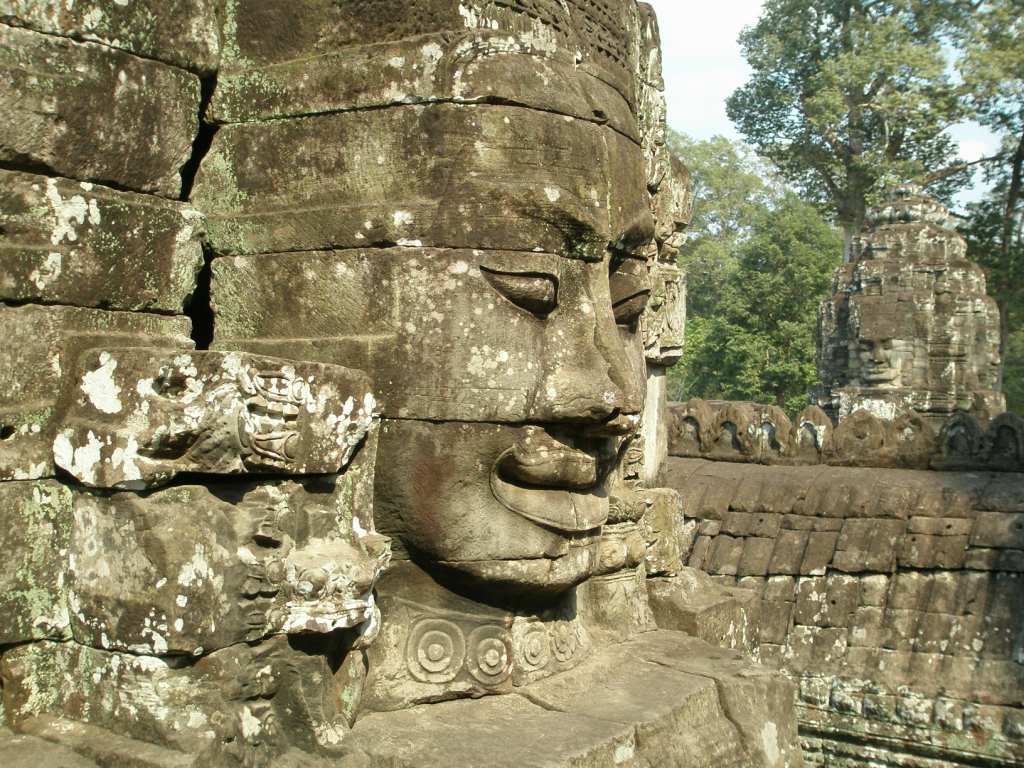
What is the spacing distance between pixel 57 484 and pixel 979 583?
630 centimetres

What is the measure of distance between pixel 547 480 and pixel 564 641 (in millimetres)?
787

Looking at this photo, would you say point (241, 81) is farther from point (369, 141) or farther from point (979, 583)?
point (979, 583)

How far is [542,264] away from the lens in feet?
11.1

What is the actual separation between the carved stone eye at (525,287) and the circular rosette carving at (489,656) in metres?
1.07

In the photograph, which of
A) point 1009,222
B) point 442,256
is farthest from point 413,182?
point 1009,222

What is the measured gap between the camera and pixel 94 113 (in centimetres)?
310

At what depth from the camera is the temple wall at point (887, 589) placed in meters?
7.16

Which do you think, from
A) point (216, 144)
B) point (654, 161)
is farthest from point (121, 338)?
point (654, 161)

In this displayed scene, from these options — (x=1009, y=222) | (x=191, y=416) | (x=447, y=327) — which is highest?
(x=1009, y=222)

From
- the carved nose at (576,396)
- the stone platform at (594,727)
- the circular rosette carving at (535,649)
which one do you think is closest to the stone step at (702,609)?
the stone platform at (594,727)

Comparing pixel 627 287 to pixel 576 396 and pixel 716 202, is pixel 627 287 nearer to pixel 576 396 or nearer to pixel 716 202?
pixel 576 396

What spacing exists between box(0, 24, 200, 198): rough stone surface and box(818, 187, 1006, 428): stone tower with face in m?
A: 16.1

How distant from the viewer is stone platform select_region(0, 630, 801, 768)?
283 centimetres

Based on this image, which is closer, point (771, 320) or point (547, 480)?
point (547, 480)
